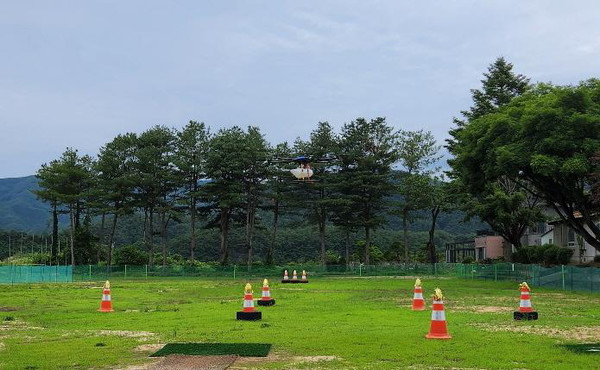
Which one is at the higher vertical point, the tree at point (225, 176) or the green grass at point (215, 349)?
the tree at point (225, 176)

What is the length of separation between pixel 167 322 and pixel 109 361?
243 inches

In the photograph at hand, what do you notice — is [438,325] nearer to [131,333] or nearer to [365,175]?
[131,333]

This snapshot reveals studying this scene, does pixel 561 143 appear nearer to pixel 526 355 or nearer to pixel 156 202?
pixel 526 355

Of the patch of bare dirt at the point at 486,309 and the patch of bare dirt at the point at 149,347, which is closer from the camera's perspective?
the patch of bare dirt at the point at 149,347

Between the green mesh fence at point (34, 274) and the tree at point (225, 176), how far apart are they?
871 inches

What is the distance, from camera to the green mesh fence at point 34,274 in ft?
157

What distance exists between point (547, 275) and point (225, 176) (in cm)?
4523

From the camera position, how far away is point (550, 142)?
29109 millimetres

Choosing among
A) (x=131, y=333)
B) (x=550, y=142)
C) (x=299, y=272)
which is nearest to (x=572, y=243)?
(x=299, y=272)

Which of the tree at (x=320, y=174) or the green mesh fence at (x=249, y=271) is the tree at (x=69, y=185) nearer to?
the green mesh fence at (x=249, y=271)

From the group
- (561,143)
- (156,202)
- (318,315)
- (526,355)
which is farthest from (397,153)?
(526,355)

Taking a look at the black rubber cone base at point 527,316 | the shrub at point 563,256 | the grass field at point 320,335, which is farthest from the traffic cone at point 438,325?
the shrub at point 563,256

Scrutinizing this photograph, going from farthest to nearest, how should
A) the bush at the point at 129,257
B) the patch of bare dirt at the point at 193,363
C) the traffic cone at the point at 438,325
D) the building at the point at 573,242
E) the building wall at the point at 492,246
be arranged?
the building wall at the point at 492,246 → the bush at the point at 129,257 → the building at the point at 573,242 → the traffic cone at the point at 438,325 → the patch of bare dirt at the point at 193,363

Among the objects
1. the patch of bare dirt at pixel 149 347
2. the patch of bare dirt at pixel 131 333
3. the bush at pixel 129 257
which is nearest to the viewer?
the patch of bare dirt at pixel 149 347
